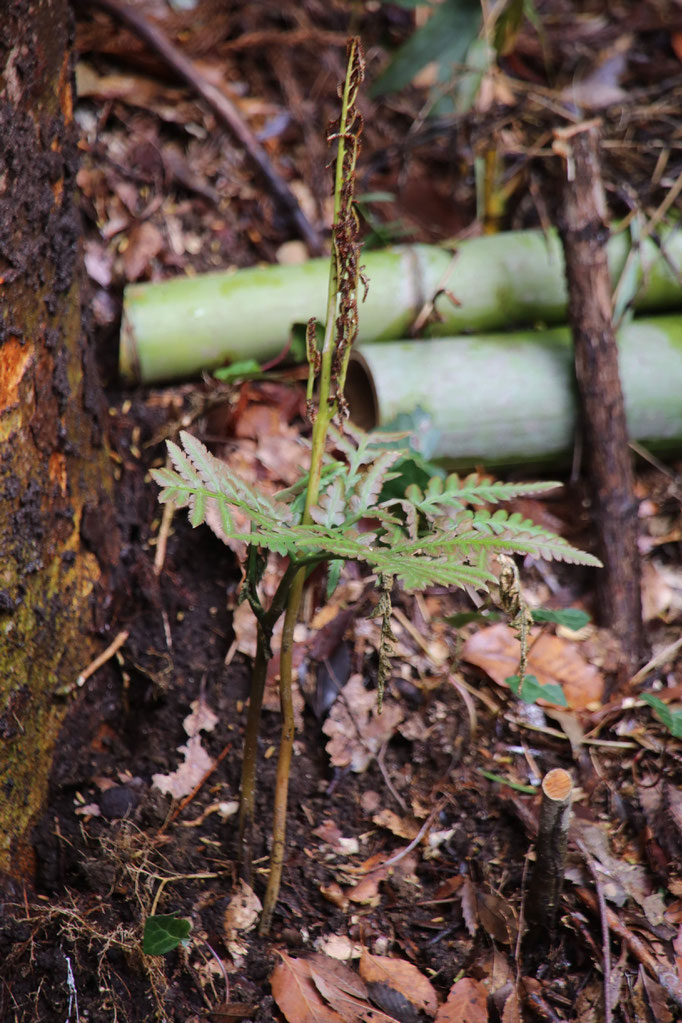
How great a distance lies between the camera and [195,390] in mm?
2445

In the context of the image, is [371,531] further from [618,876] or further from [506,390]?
[506,390]

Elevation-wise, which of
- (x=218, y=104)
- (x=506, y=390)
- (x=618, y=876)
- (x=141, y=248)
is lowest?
(x=618, y=876)

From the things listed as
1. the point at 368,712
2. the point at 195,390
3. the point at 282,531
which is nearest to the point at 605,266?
the point at 195,390

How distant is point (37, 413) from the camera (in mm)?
1507

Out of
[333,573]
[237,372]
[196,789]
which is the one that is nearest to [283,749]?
[333,573]

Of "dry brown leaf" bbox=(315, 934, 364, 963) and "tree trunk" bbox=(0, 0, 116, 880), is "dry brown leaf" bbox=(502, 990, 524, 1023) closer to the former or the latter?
"dry brown leaf" bbox=(315, 934, 364, 963)

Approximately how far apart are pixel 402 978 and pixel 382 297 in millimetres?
1863

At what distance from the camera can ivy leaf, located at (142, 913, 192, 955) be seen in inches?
48.7

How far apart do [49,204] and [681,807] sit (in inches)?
67.6

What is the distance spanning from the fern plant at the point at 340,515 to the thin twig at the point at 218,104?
71.9 inches

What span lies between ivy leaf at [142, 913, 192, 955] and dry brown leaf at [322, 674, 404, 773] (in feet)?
1.86

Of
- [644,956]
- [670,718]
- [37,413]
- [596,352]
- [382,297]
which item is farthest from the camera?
[382,297]

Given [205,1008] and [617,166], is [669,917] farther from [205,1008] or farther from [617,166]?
[617,166]

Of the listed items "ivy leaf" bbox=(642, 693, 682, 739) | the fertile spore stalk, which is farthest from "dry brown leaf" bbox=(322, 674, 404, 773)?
"ivy leaf" bbox=(642, 693, 682, 739)
